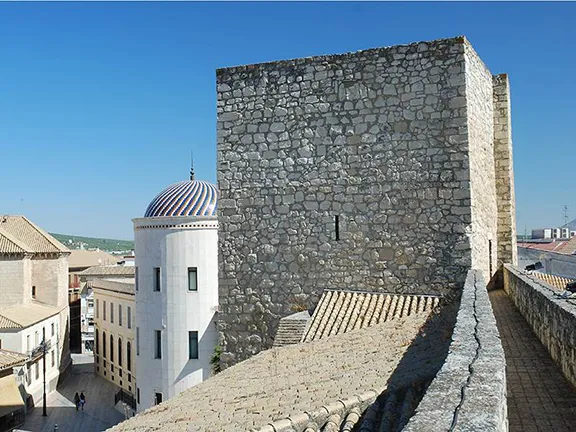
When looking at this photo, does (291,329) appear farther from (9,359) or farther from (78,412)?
(78,412)

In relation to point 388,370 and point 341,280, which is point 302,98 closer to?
point 341,280

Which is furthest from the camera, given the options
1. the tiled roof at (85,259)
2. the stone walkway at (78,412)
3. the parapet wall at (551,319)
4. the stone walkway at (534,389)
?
the tiled roof at (85,259)

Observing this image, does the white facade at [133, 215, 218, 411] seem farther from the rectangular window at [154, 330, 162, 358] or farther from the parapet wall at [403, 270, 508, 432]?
the parapet wall at [403, 270, 508, 432]

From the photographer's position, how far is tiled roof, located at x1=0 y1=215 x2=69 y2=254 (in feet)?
114

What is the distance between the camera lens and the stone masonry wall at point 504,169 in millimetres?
9625

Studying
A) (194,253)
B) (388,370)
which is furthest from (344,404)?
(194,253)

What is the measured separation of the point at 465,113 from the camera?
7.34 m

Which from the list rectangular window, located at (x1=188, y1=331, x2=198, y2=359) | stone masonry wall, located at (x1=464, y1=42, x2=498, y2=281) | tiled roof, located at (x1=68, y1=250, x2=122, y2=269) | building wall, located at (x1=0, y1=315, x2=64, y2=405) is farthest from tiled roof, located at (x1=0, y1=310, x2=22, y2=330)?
stone masonry wall, located at (x1=464, y1=42, x2=498, y2=281)

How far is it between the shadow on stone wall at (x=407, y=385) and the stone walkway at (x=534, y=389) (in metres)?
0.54

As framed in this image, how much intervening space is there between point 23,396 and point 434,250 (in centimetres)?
2472

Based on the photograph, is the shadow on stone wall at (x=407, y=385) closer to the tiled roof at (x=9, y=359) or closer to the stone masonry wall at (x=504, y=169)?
the stone masonry wall at (x=504, y=169)

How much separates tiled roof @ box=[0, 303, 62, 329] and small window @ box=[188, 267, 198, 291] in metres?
13.8

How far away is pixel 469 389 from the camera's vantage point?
2434 mm

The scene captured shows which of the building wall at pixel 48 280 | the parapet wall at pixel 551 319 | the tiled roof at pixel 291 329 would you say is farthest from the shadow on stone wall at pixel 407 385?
the building wall at pixel 48 280
